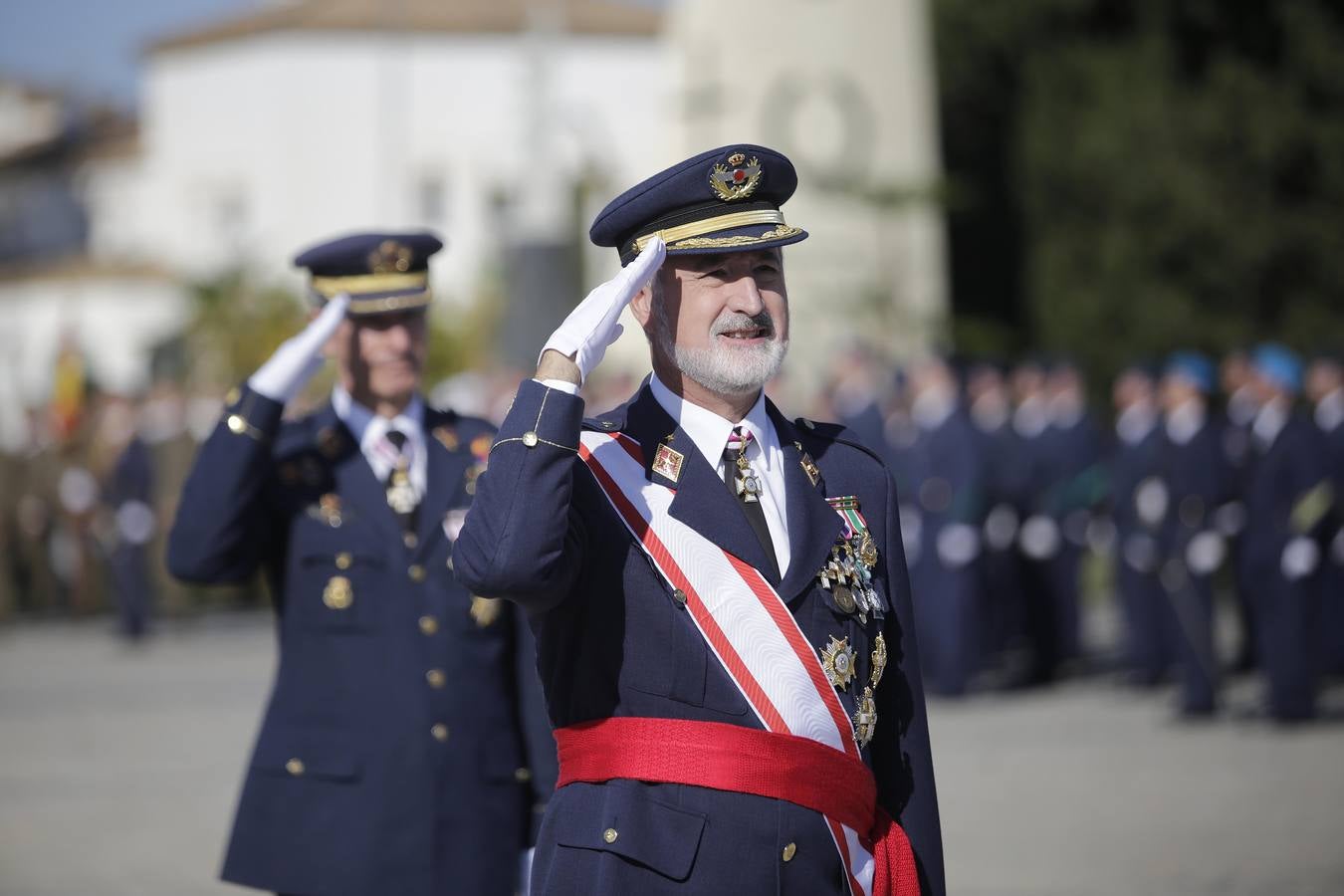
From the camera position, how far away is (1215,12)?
2223cm

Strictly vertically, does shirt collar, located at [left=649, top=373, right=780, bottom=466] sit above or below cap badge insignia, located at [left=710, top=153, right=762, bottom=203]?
below

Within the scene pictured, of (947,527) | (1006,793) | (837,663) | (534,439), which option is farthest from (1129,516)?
(534,439)

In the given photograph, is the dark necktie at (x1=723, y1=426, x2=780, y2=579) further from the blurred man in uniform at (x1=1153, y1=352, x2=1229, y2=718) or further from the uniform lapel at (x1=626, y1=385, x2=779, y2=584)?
the blurred man in uniform at (x1=1153, y1=352, x2=1229, y2=718)

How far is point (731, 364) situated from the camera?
3.58 metres

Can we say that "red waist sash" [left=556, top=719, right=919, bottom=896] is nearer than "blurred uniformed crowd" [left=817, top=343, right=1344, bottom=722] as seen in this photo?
Yes

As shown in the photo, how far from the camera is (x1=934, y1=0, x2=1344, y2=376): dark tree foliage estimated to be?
21.2 m

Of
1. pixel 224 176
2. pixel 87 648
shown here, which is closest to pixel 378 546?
pixel 87 648

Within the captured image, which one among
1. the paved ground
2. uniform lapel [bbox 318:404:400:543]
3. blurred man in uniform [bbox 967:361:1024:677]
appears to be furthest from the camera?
blurred man in uniform [bbox 967:361:1024:677]

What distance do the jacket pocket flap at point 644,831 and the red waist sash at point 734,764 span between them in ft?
0.14

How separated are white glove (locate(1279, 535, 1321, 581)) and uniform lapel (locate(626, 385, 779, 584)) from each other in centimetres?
942

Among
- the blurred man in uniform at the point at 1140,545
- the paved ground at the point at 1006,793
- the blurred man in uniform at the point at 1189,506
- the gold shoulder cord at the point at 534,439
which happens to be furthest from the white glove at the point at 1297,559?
the gold shoulder cord at the point at 534,439

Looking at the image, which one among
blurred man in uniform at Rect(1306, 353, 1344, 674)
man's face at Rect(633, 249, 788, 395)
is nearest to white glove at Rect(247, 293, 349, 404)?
man's face at Rect(633, 249, 788, 395)

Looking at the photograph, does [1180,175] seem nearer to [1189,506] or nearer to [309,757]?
[1189,506]

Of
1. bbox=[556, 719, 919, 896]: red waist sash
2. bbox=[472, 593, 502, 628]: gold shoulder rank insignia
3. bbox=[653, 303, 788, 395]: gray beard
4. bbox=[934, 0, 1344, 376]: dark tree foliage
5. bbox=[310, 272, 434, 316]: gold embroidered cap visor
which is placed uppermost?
bbox=[934, 0, 1344, 376]: dark tree foliage
